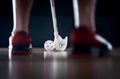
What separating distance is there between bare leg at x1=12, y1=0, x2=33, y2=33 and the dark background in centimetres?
221

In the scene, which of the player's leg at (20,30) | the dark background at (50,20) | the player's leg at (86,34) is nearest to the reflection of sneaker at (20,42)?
the player's leg at (20,30)

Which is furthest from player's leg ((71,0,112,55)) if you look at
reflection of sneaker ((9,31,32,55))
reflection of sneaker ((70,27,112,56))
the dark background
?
the dark background

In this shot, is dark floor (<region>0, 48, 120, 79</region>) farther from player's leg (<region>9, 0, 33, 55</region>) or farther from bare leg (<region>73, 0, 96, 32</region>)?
player's leg (<region>9, 0, 33, 55</region>)

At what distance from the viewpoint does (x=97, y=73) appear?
0.72 m

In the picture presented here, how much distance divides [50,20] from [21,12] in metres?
2.32

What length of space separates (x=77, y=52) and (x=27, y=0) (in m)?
0.43

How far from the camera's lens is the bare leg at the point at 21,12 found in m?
1.21

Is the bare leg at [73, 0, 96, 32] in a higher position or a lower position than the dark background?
lower

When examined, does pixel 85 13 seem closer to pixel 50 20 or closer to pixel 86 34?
pixel 86 34

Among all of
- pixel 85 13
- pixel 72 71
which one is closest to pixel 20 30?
pixel 85 13

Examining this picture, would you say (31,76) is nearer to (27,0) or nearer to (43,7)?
(27,0)

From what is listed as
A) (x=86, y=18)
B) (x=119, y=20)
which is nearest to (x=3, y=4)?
(x=119, y=20)

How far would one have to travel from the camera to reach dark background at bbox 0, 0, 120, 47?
137 inches

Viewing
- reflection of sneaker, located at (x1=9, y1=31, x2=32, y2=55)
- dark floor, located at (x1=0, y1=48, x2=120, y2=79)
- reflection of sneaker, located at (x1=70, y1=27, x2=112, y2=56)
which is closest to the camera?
dark floor, located at (x1=0, y1=48, x2=120, y2=79)
